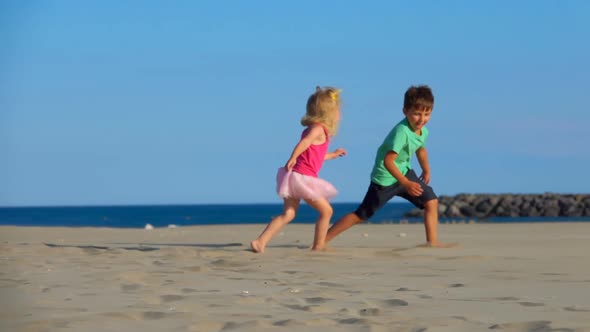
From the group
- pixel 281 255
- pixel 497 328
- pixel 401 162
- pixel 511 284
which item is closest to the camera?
pixel 497 328

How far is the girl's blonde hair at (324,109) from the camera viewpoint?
814cm

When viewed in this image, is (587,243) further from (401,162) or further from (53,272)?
(53,272)

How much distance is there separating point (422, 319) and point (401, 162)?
4.40 metres

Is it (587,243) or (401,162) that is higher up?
(401,162)

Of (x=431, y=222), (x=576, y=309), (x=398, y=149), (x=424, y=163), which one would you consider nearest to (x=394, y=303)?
(x=576, y=309)

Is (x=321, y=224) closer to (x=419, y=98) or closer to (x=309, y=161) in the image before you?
(x=309, y=161)

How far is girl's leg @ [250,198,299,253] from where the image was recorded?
25.3ft

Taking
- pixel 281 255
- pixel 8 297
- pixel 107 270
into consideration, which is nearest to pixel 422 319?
pixel 8 297

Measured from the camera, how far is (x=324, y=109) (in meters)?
8.14

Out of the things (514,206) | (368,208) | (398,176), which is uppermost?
(514,206)

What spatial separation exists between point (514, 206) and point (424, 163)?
3353cm

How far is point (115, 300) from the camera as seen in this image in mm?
4668

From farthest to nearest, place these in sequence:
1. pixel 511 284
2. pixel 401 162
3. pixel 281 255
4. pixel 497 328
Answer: pixel 401 162 → pixel 281 255 → pixel 511 284 → pixel 497 328

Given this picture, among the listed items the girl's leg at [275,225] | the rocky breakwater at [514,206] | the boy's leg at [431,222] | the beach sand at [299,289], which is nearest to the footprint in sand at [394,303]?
the beach sand at [299,289]
